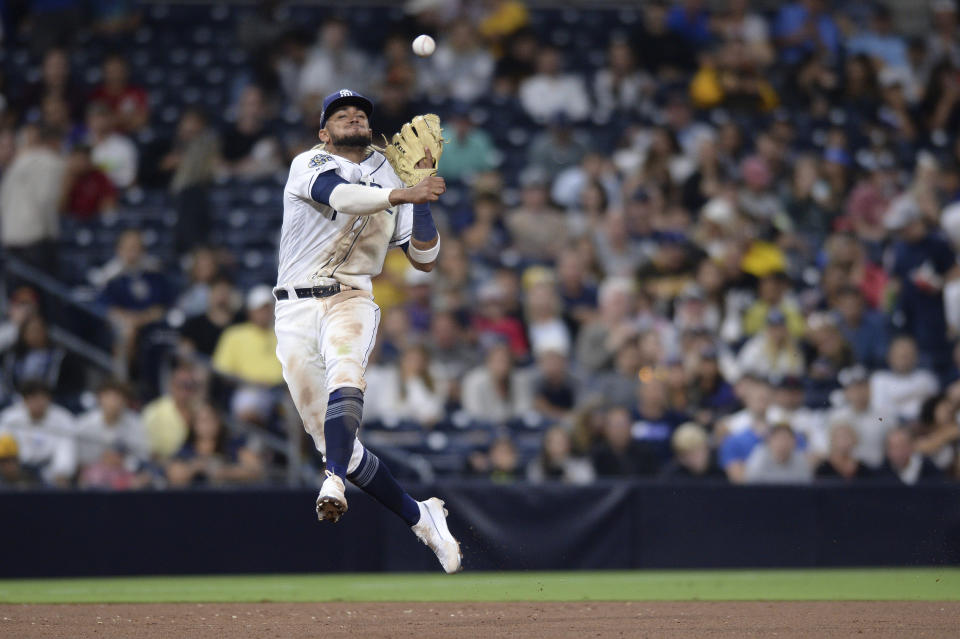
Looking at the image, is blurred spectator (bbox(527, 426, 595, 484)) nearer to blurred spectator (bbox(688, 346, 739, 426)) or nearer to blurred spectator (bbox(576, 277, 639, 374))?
blurred spectator (bbox(688, 346, 739, 426))

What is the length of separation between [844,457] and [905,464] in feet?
1.69

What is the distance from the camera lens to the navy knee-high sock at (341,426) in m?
6.78

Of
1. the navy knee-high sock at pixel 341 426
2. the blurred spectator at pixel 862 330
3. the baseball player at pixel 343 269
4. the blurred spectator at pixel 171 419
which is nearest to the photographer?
the navy knee-high sock at pixel 341 426

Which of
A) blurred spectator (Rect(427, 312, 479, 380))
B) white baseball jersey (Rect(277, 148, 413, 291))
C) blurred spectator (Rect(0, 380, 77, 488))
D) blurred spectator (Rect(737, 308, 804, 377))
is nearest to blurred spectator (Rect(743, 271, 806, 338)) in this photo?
blurred spectator (Rect(737, 308, 804, 377))

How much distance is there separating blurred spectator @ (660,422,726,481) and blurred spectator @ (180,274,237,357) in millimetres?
3823

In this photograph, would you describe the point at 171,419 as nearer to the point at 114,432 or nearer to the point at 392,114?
the point at 114,432

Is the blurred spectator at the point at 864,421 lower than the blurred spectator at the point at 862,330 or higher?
lower

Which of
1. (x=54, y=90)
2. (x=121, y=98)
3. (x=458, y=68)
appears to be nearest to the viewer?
(x=54, y=90)

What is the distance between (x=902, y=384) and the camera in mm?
12156

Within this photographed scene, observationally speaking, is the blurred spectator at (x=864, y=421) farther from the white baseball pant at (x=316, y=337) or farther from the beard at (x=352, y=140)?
the beard at (x=352, y=140)

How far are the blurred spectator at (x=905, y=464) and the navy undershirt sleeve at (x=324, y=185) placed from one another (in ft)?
19.1

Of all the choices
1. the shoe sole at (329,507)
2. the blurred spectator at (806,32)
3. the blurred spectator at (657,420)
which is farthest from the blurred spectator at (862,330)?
the shoe sole at (329,507)

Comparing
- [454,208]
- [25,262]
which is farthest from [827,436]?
[25,262]

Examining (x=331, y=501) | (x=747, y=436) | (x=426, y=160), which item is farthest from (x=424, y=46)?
(x=747, y=436)
